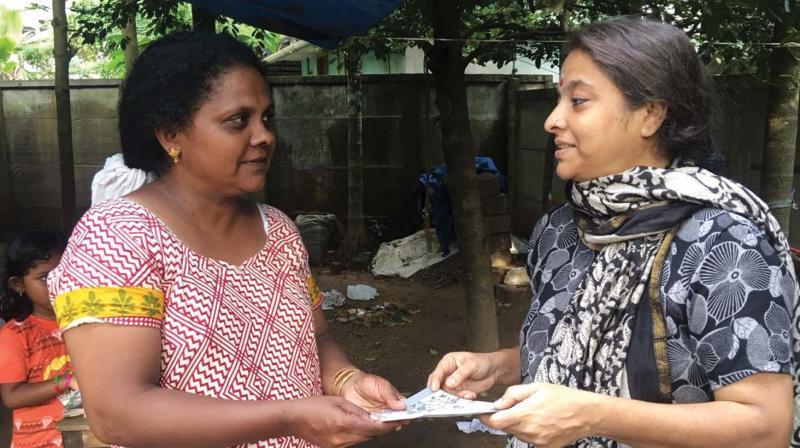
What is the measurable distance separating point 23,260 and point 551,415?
2.37m

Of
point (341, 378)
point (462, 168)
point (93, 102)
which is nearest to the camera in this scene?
point (341, 378)

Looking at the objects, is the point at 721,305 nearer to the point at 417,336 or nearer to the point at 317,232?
the point at 417,336

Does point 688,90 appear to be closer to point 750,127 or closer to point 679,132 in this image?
point 679,132

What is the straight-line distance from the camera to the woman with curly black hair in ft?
4.60

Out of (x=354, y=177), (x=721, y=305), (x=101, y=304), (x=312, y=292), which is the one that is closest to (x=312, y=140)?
(x=354, y=177)

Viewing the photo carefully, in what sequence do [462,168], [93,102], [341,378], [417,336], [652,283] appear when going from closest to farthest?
[652,283] → [341,378] → [462,168] → [417,336] → [93,102]

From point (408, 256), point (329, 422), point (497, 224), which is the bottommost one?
point (408, 256)

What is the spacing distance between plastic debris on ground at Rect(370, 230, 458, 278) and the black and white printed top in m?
6.14

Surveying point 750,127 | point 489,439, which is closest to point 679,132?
point 489,439

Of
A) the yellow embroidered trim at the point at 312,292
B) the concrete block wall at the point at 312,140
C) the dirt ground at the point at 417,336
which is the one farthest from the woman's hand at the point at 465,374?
the concrete block wall at the point at 312,140

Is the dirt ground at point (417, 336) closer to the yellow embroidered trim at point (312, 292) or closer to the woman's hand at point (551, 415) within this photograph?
the yellow embroidered trim at point (312, 292)

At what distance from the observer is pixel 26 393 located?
251 centimetres

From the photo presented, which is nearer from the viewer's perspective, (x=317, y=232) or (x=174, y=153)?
(x=174, y=153)

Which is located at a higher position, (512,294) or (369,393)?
(369,393)
